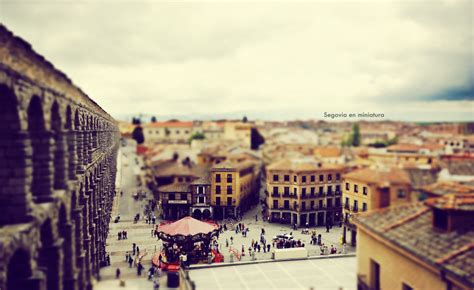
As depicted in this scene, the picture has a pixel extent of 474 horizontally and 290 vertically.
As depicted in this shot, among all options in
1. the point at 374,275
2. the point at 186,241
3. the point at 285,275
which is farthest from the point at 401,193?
the point at 186,241

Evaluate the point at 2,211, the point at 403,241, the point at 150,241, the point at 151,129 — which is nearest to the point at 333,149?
the point at 150,241

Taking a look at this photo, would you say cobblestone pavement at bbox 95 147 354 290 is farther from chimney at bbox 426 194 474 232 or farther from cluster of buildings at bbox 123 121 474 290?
chimney at bbox 426 194 474 232

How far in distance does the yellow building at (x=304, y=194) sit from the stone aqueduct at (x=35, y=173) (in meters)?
41.6

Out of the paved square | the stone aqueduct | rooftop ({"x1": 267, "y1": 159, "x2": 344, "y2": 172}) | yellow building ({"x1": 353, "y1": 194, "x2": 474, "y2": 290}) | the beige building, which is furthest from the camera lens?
the beige building

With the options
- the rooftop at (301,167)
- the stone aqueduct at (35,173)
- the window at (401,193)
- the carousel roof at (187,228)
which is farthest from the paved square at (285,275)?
the rooftop at (301,167)

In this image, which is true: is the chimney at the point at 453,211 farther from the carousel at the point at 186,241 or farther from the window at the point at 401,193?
the carousel at the point at 186,241

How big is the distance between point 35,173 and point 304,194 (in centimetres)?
4787

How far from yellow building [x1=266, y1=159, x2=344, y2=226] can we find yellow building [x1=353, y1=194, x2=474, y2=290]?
41226mm

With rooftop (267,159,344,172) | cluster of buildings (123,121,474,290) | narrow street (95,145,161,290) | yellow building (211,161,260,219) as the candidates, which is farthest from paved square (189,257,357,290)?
yellow building (211,161,260,219)

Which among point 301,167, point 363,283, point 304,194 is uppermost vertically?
point 301,167

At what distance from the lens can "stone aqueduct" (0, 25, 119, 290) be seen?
A: 14117mm

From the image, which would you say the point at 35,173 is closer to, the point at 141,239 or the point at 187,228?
the point at 187,228

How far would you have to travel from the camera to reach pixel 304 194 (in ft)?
201

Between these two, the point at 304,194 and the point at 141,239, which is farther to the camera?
the point at 304,194
